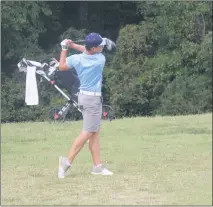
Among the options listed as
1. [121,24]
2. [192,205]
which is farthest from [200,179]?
[121,24]

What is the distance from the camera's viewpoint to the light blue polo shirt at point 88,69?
7246 mm

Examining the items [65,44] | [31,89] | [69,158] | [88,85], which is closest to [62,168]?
[69,158]

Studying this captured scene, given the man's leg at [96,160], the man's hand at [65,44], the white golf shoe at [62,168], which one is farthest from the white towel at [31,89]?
the white golf shoe at [62,168]

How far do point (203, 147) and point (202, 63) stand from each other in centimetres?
1623

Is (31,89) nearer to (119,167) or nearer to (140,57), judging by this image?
(119,167)

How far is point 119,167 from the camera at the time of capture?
7.87 metres

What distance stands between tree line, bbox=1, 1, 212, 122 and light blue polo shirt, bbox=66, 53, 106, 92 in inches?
644

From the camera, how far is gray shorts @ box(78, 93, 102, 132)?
7.23 m

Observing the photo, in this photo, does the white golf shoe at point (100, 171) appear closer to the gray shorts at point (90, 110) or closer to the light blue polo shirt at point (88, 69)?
the gray shorts at point (90, 110)

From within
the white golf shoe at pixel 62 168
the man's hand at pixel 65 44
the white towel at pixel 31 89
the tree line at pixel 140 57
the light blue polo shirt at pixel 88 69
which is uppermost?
the man's hand at pixel 65 44

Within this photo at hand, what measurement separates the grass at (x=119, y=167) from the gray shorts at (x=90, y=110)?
518mm

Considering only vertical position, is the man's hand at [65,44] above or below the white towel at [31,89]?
above

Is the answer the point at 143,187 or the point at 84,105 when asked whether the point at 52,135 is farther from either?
the point at 143,187

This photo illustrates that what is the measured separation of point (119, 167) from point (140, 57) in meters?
19.0
